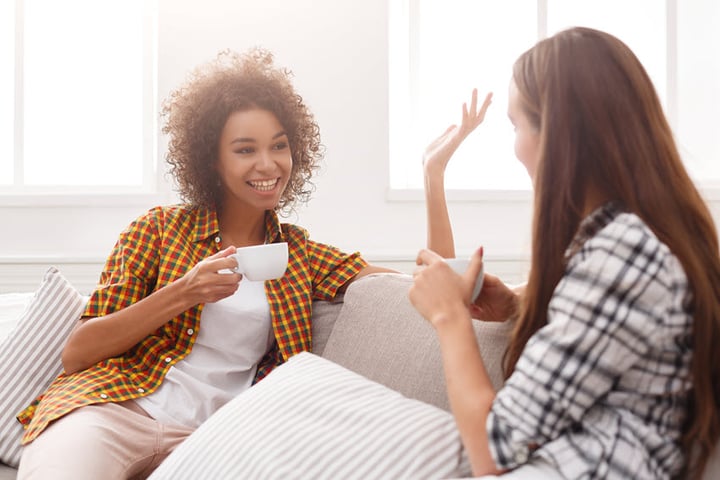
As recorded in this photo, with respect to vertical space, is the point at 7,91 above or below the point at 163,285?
above

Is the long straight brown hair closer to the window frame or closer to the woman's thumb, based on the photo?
the woman's thumb

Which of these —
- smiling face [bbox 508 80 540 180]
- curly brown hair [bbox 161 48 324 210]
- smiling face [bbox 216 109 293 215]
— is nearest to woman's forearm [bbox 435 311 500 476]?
smiling face [bbox 508 80 540 180]

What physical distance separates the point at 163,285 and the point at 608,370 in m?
1.13

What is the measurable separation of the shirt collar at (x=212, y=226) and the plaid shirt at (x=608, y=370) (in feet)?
3.49

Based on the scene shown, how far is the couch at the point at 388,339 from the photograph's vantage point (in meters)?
1.37

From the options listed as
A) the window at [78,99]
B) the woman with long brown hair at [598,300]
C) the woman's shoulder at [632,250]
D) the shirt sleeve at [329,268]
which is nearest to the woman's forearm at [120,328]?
the shirt sleeve at [329,268]

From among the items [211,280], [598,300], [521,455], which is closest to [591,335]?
[598,300]

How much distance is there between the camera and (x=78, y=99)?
380 centimetres

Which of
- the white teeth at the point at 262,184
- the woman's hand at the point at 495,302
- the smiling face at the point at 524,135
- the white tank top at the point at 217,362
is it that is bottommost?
the white tank top at the point at 217,362

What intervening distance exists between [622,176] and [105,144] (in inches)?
126

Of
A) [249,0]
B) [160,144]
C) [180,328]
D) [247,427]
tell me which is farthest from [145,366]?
[249,0]

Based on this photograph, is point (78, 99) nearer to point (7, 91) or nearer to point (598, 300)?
point (7, 91)

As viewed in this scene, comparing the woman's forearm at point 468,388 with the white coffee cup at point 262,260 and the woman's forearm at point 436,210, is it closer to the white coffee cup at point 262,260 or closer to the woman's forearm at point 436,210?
the white coffee cup at point 262,260

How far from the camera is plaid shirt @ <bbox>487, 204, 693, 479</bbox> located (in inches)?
36.2
